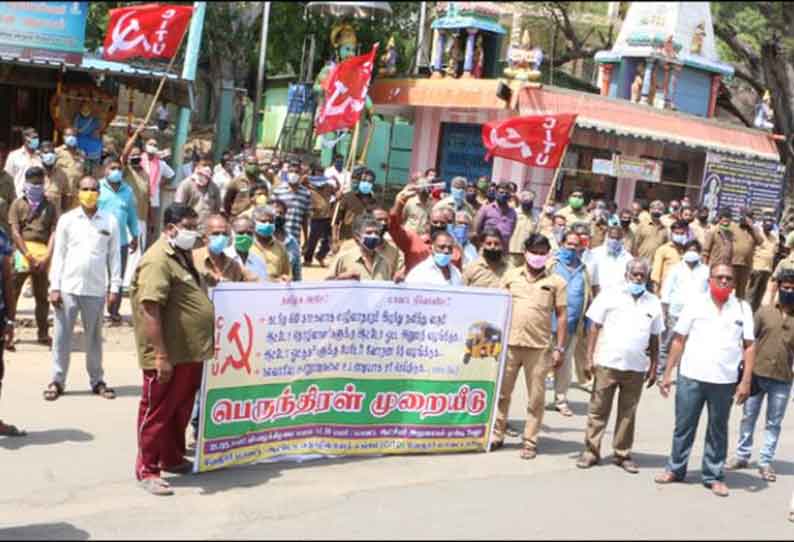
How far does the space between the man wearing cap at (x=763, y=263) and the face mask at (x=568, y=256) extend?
7409mm

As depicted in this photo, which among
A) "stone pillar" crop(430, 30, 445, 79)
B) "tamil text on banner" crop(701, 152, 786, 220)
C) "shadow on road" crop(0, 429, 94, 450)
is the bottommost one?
"shadow on road" crop(0, 429, 94, 450)

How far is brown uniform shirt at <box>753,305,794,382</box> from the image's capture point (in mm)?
7734

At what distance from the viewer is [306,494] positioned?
21.0ft

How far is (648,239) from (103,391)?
7.97 meters

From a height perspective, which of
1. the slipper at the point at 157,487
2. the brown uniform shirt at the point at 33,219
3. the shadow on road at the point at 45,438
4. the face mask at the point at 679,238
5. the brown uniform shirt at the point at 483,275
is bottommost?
the shadow on road at the point at 45,438

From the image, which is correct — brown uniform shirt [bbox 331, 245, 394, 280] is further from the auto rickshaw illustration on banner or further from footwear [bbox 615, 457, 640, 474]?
footwear [bbox 615, 457, 640, 474]

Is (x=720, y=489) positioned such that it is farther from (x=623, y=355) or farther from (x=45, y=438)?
(x=45, y=438)

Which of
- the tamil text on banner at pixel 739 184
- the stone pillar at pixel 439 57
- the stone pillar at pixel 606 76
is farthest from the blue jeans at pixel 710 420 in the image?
the stone pillar at pixel 606 76

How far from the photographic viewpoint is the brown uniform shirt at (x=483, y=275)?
812 centimetres

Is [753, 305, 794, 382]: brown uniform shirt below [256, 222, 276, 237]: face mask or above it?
below

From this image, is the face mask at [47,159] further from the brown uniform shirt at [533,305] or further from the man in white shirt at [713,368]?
the man in white shirt at [713,368]

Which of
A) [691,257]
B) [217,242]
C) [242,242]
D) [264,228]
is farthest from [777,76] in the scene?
[217,242]

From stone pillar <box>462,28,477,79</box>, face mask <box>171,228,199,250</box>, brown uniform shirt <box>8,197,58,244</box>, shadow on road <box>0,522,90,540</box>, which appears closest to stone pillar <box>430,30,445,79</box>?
stone pillar <box>462,28,477,79</box>

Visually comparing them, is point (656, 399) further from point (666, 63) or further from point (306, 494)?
point (666, 63)
